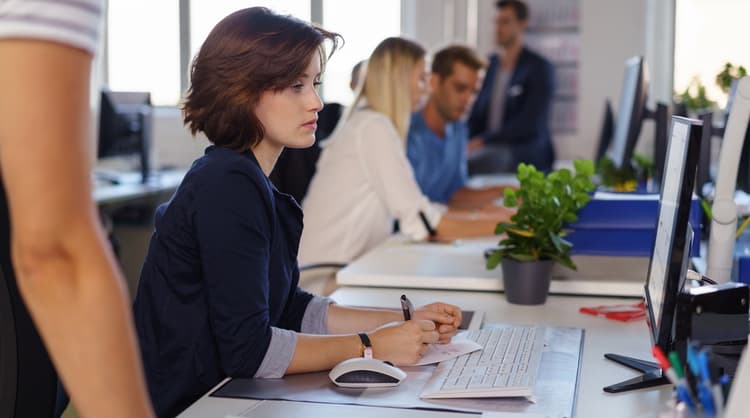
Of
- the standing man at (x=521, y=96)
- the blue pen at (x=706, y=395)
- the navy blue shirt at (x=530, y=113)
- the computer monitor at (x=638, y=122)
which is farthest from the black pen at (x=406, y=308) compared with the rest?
the navy blue shirt at (x=530, y=113)

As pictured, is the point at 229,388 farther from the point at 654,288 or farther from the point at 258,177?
the point at 654,288

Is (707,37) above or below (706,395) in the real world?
above

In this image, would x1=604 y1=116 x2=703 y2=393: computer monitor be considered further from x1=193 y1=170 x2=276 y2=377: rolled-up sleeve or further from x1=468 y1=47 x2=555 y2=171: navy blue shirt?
x1=468 y1=47 x2=555 y2=171: navy blue shirt

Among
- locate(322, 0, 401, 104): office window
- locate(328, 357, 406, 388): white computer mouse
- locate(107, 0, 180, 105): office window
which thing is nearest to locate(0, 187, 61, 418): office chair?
locate(328, 357, 406, 388): white computer mouse

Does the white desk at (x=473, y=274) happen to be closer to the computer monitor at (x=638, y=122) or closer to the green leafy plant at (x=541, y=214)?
the green leafy plant at (x=541, y=214)

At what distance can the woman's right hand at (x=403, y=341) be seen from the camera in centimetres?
150

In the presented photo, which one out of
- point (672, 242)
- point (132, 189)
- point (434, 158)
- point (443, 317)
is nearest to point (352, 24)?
point (132, 189)

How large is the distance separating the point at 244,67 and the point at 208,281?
14.0 inches

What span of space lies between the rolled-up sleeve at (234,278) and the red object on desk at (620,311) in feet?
2.38

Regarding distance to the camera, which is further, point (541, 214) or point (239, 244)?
point (541, 214)

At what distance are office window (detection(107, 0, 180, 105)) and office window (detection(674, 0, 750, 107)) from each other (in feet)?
11.4

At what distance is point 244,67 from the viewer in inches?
61.1

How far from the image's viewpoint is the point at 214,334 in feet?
4.87

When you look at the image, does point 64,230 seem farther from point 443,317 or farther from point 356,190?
point 356,190
